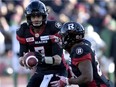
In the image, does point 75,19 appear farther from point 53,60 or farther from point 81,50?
point 81,50

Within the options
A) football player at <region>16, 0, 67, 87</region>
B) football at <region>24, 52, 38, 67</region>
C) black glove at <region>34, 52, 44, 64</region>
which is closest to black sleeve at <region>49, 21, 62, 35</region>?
football player at <region>16, 0, 67, 87</region>

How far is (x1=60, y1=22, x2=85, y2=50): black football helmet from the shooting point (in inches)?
277

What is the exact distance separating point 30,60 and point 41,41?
632mm

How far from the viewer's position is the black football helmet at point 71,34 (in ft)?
23.1

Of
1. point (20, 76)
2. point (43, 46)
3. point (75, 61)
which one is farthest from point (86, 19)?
point (75, 61)

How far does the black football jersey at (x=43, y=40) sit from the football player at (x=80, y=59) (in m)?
0.96

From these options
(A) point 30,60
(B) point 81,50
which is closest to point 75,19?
(A) point 30,60

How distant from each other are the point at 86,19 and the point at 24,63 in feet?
28.7

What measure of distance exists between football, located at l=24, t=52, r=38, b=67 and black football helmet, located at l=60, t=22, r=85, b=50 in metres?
0.59

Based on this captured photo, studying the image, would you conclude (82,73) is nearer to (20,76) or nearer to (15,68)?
(15,68)

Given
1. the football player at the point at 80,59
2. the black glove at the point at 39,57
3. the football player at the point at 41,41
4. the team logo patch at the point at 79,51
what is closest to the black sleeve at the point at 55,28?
the football player at the point at 41,41

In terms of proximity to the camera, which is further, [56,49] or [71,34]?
[56,49]

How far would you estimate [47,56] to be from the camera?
8164 millimetres

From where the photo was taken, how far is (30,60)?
299 inches
